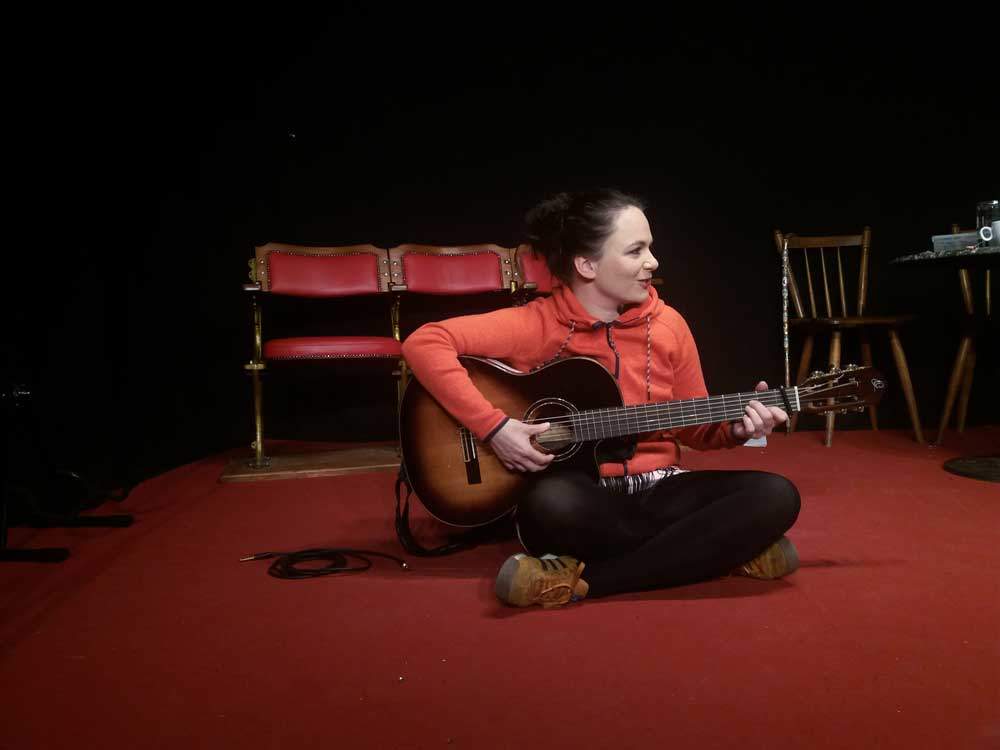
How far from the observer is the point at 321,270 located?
149 inches

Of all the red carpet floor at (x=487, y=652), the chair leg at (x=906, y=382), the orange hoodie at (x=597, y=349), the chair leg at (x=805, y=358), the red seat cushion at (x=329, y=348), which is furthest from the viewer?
the chair leg at (x=805, y=358)

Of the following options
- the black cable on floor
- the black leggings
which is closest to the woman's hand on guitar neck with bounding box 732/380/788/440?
the black leggings

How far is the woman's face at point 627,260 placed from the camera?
6.18ft

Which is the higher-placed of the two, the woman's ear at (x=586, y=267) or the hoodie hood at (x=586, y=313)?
the woman's ear at (x=586, y=267)

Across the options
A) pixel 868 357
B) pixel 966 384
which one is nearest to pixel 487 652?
pixel 868 357

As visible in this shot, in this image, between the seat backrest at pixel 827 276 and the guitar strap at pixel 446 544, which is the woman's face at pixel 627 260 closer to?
the guitar strap at pixel 446 544

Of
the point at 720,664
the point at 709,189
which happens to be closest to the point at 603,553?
the point at 720,664

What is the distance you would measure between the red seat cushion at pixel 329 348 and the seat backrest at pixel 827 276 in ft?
7.85

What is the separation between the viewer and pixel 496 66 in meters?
4.30

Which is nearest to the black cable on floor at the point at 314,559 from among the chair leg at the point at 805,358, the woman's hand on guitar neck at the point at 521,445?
the woman's hand on guitar neck at the point at 521,445

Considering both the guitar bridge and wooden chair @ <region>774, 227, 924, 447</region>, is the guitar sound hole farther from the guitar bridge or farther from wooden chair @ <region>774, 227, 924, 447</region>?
wooden chair @ <region>774, 227, 924, 447</region>

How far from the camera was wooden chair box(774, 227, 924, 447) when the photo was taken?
12.8 feet

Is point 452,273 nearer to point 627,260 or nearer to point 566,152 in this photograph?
point 566,152

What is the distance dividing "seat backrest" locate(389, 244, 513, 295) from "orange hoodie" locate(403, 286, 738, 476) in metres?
1.88
